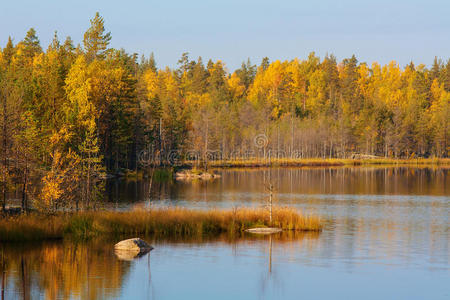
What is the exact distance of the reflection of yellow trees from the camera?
2242cm

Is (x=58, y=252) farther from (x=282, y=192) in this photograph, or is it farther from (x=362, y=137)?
(x=362, y=137)

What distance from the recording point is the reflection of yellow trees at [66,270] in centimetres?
2242

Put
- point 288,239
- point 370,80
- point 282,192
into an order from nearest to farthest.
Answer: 1. point 288,239
2. point 282,192
3. point 370,80

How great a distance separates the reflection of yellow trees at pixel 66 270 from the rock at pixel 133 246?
64cm

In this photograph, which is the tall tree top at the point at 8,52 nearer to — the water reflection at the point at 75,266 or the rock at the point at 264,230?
the rock at the point at 264,230

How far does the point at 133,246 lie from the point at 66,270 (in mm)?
4741

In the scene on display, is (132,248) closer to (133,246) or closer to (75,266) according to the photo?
(133,246)

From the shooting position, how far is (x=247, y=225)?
36.4m

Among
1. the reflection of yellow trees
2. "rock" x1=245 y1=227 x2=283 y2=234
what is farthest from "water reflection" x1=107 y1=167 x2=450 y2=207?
the reflection of yellow trees

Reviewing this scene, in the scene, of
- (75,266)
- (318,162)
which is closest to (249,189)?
(75,266)

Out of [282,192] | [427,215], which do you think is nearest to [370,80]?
[282,192]

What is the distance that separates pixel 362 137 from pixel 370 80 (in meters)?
55.3

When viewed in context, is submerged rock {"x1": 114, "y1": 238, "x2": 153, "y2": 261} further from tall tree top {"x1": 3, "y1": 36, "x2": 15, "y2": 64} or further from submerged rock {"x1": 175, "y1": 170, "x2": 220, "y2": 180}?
tall tree top {"x1": 3, "y1": 36, "x2": 15, "y2": 64}

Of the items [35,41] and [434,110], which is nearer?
[35,41]
